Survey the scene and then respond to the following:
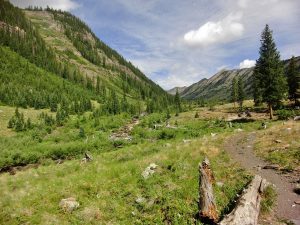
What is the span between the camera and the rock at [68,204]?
15922 mm

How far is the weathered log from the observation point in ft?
40.4

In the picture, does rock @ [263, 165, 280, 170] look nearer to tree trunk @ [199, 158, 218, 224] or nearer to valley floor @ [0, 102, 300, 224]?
valley floor @ [0, 102, 300, 224]

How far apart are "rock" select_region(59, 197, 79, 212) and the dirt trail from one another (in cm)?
1069

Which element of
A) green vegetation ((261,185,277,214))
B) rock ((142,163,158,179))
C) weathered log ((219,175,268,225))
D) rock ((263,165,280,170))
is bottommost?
green vegetation ((261,185,277,214))

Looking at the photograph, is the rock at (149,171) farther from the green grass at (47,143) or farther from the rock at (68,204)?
the green grass at (47,143)

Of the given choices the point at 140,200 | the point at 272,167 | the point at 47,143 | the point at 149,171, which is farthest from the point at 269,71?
the point at 47,143

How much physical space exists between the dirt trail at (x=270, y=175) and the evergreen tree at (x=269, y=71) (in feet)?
76.0

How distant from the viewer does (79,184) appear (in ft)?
62.0

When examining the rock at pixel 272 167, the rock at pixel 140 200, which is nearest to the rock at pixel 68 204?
the rock at pixel 140 200

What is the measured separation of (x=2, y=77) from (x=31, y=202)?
129m

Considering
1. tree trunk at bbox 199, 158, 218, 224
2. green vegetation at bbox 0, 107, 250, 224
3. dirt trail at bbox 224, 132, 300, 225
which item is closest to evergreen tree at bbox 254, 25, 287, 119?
dirt trail at bbox 224, 132, 300, 225

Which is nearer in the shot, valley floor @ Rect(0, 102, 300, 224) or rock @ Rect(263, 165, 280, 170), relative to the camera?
valley floor @ Rect(0, 102, 300, 224)

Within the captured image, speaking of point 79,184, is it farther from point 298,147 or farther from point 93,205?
point 298,147

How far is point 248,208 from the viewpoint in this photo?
43.6 feet
